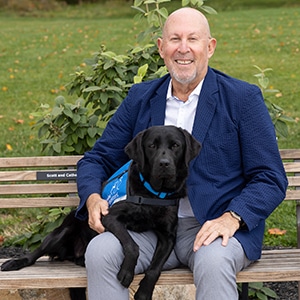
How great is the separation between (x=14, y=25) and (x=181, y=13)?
1616 centimetres

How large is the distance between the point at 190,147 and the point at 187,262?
57cm

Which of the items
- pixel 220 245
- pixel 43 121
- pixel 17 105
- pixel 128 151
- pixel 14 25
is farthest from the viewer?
pixel 14 25

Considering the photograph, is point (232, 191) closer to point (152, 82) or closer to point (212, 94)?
point (212, 94)

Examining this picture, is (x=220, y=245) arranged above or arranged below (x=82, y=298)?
above

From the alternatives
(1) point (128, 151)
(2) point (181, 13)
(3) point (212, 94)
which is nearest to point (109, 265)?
(1) point (128, 151)

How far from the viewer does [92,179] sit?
3.98 metres

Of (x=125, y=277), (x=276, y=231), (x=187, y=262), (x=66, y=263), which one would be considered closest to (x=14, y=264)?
(x=66, y=263)

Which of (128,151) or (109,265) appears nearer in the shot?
(109,265)

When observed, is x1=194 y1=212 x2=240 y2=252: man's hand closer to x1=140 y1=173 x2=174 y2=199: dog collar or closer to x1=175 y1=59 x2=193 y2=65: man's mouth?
x1=140 y1=173 x2=174 y2=199: dog collar

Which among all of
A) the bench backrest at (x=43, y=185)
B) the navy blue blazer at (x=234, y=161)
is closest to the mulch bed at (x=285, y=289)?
the bench backrest at (x=43, y=185)

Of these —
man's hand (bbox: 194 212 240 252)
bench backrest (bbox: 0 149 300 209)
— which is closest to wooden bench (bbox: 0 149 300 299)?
bench backrest (bbox: 0 149 300 209)

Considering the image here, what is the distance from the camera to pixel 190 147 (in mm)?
3639

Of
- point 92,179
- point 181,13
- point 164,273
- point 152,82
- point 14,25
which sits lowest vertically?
point 14,25

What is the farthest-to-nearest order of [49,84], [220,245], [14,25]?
1. [14,25]
2. [49,84]
3. [220,245]
